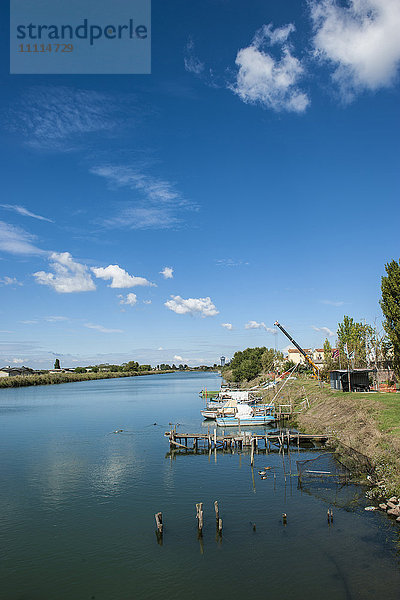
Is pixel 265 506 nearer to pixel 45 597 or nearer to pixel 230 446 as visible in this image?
pixel 45 597

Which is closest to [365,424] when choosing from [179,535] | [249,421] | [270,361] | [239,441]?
[239,441]

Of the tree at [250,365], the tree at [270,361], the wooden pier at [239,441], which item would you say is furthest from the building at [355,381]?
the tree at [250,365]

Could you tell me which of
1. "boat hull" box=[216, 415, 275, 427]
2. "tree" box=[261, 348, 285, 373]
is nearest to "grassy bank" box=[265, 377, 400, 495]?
"boat hull" box=[216, 415, 275, 427]

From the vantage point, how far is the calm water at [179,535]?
20172 millimetres

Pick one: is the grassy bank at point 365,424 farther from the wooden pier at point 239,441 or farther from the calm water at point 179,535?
the wooden pier at point 239,441

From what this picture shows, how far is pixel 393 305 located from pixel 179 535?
40279 mm

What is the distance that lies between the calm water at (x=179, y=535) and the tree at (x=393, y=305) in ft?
62.9

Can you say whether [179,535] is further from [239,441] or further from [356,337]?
[356,337]

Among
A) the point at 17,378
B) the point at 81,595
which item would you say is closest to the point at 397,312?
the point at 81,595

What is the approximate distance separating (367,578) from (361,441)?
2029 centimetres

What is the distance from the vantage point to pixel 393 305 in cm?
5306

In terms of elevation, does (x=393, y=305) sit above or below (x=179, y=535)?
above

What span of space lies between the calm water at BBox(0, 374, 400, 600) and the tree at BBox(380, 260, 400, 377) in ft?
62.9

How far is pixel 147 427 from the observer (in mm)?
66875
